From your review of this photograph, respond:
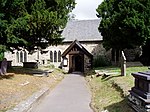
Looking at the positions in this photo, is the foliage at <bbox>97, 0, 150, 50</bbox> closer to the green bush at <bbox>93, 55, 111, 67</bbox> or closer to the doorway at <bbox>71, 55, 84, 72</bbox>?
the green bush at <bbox>93, 55, 111, 67</bbox>

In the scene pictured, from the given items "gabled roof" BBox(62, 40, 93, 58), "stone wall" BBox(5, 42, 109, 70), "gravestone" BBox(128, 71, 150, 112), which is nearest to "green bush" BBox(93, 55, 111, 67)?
"gabled roof" BBox(62, 40, 93, 58)

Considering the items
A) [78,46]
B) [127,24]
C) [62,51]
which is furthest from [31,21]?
[62,51]

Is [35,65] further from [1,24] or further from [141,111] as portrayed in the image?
[141,111]

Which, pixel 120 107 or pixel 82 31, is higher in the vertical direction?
pixel 82 31

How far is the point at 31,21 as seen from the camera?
64.0ft

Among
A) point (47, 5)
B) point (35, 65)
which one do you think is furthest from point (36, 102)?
point (35, 65)

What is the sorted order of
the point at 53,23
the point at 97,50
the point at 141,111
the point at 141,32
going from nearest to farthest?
the point at 141,111 → the point at 53,23 → the point at 141,32 → the point at 97,50

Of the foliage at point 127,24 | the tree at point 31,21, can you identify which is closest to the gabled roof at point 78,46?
the foliage at point 127,24

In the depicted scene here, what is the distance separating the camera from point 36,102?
39.5ft

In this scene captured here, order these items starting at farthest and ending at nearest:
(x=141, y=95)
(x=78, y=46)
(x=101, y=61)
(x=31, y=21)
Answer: (x=78, y=46) → (x=101, y=61) → (x=31, y=21) → (x=141, y=95)

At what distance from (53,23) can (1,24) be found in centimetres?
466

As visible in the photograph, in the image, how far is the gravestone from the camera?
27.3 feet

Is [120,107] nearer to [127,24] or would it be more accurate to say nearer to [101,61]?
[127,24]

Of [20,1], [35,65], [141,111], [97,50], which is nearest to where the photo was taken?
[141,111]
